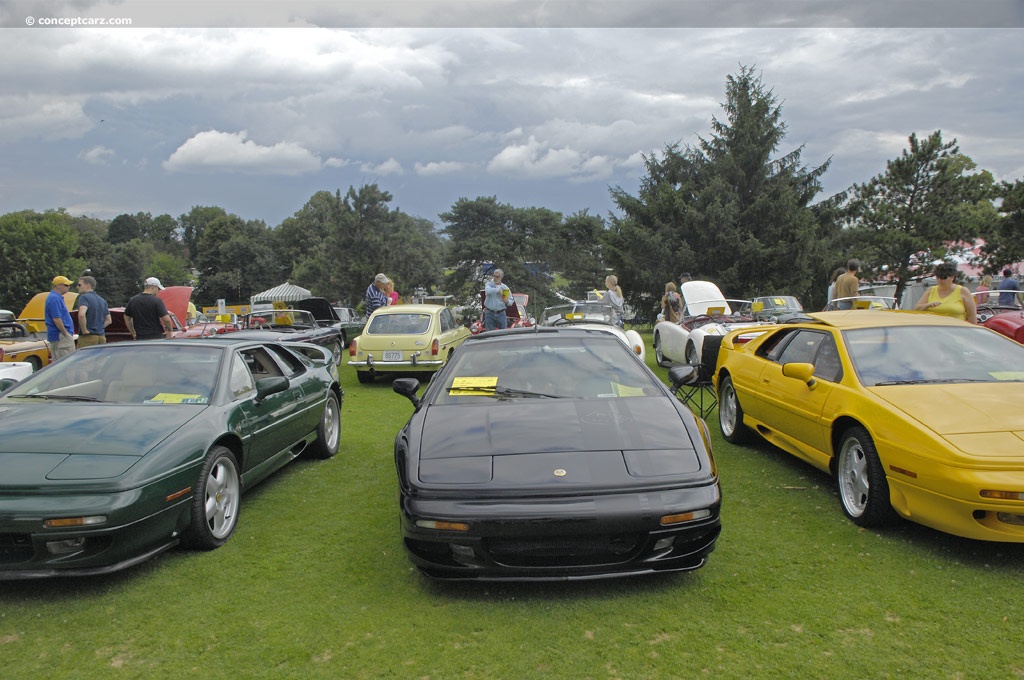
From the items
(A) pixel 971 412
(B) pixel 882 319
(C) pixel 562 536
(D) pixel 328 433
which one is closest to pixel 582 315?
(D) pixel 328 433

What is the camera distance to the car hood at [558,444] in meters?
3.25

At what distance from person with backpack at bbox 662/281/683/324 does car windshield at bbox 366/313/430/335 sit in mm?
5458

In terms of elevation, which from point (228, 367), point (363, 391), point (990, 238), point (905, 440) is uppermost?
point (990, 238)

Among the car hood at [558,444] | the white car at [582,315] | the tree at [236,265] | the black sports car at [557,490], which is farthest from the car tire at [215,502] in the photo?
the tree at [236,265]

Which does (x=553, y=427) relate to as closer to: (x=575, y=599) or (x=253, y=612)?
(x=575, y=599)

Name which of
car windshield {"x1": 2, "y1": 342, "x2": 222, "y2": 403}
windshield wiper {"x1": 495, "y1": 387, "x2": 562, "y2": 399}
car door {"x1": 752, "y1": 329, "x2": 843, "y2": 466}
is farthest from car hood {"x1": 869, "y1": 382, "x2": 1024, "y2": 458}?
car windshield {"x1": 2, "y1": 342, "x2": 222, "y2": 403}

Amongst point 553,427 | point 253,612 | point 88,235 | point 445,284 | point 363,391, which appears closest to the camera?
point 253,612

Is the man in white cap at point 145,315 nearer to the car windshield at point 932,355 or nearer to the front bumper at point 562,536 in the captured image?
the front bumper at point 562,536

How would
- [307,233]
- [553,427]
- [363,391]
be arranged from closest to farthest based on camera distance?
1. [553,427]
2. [363,391]
3. [307,233]

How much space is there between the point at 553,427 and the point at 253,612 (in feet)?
6.01

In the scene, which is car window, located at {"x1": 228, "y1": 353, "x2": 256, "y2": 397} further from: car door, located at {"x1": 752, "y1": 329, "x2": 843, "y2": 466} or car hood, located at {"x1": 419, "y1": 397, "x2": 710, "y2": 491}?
car door, located at {"x1": 752, "y1": 329, "x2": 843, "y2": 466}

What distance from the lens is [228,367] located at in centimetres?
481

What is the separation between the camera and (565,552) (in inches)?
124

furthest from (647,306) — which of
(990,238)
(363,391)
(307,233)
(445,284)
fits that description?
(307,233)
